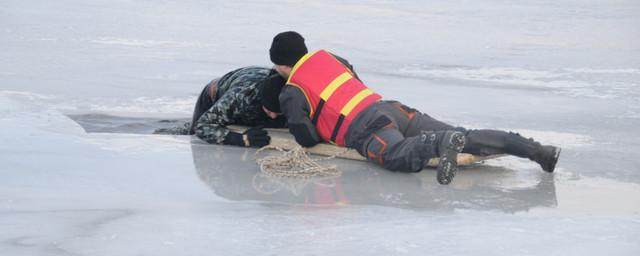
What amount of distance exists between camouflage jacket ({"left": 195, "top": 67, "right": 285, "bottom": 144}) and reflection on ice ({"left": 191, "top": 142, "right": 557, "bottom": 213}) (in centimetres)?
48

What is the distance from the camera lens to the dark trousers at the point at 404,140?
17.9 feet

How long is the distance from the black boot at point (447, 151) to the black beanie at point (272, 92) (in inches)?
43.8

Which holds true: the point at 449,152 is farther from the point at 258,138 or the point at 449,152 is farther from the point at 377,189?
the point at 258,138

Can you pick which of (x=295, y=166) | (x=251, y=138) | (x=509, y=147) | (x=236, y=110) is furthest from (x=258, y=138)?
(x=509, y=147)

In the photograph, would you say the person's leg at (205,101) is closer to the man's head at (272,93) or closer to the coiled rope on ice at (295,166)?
the man's head at (272,93)

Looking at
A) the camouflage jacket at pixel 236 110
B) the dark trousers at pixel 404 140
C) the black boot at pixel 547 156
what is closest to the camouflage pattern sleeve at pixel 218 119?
the camouflage jacket at pixel 236 110

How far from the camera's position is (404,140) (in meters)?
5.58

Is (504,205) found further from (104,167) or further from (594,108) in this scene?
(594,108)

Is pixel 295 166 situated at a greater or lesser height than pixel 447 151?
lesser

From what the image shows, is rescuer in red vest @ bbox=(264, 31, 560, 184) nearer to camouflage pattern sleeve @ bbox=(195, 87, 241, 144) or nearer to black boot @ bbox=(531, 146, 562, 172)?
black boot @ bbox=(531, 146, 562, 172)

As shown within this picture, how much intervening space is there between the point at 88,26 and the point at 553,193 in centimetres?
792

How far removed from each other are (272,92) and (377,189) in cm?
107

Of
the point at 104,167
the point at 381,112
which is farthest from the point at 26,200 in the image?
the point at 381,112

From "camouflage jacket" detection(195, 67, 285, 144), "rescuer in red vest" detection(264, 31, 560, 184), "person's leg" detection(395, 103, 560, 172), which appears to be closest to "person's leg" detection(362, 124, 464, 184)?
"rescuer in red vest" detection(264, 31, 560, 184)
